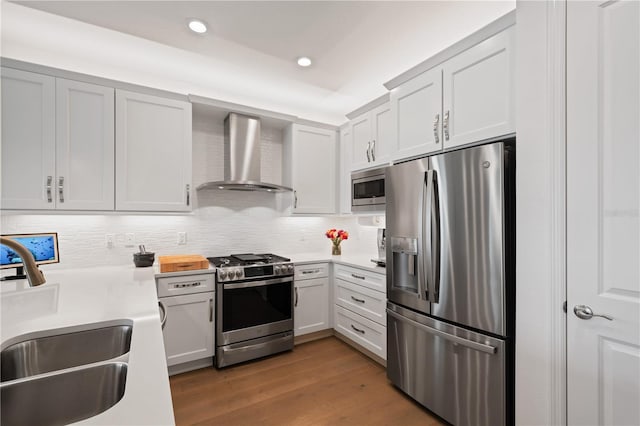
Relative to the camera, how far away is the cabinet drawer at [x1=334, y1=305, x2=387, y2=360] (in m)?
2.55

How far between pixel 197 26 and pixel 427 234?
212cm

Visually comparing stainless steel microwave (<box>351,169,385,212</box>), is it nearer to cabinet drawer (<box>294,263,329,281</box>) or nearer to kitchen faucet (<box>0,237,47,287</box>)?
cabinet drawer (<box>294,263,329,281</box>)

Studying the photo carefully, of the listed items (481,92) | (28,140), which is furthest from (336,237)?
(28,140)

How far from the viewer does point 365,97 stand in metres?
3.46

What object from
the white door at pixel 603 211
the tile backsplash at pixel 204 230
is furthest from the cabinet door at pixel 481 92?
the tile backsplash at pixel 204 230

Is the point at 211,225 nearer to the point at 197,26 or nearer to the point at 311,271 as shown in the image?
the point at 311,271

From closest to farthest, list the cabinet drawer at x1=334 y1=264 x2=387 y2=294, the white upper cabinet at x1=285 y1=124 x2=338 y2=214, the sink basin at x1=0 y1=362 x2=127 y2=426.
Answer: the sink basin at x1=0 y1=362 x2=127 y2=426
the cabinet drawer at x1=334 y1=264 x2=387 y2=294
the white upper cabinet at x1=285 y1=124 x2=338 y2=214

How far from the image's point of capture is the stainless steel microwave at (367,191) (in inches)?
110

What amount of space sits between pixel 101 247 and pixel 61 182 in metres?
0.65

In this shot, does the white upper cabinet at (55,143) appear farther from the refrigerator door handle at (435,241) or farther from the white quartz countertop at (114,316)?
the refrigerator door handle at (435,241)

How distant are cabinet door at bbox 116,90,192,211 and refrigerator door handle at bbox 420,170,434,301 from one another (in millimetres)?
2094

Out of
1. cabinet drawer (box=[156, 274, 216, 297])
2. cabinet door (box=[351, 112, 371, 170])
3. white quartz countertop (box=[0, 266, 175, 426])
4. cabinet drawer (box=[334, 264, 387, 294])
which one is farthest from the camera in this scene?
cabinet door (box=[351, 112, 371, 170])

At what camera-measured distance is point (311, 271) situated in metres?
3.12

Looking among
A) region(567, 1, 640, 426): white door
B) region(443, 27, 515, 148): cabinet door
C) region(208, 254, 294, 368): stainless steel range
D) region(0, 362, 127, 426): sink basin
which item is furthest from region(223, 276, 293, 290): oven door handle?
region(567, 1, 640, 426): white door
